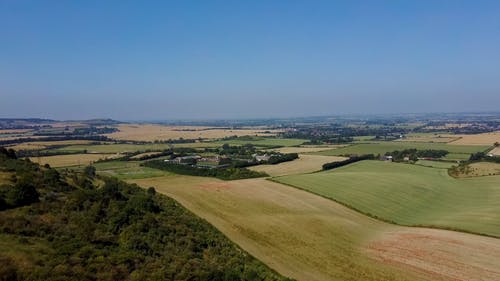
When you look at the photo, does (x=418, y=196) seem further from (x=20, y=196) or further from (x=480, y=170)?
(x=20, y=196)

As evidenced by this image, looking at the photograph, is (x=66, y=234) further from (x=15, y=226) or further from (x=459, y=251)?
(x=459, y=251)

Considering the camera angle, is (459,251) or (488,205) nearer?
(459,251)

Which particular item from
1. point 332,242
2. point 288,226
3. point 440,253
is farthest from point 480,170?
point 332,242

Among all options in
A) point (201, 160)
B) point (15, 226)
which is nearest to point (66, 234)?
point (15, 226)

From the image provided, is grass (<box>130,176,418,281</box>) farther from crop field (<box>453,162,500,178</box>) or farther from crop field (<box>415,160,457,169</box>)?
crop field (<box>415,160,457,169</box>)

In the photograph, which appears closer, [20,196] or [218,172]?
[20,196]

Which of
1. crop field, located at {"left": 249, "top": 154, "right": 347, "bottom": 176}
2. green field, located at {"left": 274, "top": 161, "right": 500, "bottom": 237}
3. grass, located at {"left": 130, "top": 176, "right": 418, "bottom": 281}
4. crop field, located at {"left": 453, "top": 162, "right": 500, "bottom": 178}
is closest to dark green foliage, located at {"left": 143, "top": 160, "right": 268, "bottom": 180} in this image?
crop field, located at {"left": 249, "top": 154, "right": 347, "bottom": 176}

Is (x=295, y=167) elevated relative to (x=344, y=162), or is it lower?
lower
